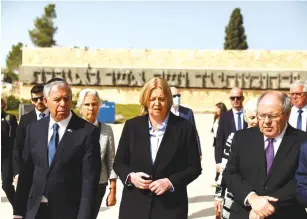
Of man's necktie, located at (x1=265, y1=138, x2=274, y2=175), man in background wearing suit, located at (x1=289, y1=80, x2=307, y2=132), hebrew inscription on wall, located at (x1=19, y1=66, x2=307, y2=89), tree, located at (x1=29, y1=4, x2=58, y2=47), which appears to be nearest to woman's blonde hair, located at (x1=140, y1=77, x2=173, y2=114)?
man's necktie, located at (x1=265, y1=138, x2=274, y2=175)

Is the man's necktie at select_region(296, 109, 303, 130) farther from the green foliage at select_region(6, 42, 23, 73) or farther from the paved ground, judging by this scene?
the green foliage at select_region(6, 42, 23, 73)

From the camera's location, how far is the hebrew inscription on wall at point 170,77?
3516 cm

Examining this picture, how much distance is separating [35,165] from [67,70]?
1263 inches

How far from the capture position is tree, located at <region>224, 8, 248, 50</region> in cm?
6247

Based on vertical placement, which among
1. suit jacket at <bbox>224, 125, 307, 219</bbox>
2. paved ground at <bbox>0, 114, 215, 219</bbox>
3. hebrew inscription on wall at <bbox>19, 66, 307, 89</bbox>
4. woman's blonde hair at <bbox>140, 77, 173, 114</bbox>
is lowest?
paved ground at <bbox>0, 114, 215, 219</bbox>

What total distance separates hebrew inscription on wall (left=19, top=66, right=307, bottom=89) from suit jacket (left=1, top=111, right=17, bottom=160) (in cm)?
2916

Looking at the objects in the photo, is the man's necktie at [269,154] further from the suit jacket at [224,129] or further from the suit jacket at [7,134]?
the suit jacket at [7,134]

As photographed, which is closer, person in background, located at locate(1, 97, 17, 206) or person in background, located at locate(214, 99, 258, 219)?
person in background, located at locate(214, 99, 258, 219)

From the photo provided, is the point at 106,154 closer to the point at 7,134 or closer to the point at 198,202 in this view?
the point at 7,134

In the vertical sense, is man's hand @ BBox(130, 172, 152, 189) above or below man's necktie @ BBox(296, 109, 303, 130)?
below

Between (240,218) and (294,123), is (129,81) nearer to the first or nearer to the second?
(294,123)

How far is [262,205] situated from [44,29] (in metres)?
69.6

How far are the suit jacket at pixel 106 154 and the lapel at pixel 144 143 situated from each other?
3.06 ft

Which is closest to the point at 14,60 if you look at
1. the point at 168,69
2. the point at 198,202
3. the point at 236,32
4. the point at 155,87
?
the point at 236,32
